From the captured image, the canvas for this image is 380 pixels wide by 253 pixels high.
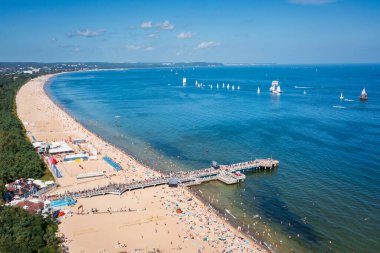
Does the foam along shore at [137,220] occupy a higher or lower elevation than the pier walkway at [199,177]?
lower

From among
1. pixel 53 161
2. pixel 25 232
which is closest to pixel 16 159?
pixel 53 161

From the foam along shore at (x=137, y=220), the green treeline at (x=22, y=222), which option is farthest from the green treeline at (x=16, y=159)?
the foam along shore at (x=137, y=220)

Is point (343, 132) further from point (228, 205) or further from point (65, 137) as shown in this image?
point (65, 137)

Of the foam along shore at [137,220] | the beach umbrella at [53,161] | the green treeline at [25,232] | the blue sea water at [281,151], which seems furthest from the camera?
the beach umbrella at [53,161]

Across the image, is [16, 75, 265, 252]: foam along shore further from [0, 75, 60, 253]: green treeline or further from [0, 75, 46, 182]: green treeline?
[0, 75, 46, 182]: green treeline

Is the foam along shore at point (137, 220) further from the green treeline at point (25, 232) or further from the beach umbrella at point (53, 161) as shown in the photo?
the green treeline at point (25, 232)

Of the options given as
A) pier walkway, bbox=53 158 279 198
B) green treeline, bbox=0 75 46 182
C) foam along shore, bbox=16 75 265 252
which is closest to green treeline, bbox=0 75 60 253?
green treeline, bbox=0 75 46 182
